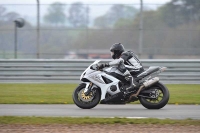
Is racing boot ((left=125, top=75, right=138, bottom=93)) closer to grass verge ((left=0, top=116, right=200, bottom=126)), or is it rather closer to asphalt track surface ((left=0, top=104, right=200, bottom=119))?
asphalt track surface ((left=0, top=104, right=200, bottom=119))

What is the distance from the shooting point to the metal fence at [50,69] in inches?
701

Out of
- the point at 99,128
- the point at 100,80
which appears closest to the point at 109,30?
the point at 100,80

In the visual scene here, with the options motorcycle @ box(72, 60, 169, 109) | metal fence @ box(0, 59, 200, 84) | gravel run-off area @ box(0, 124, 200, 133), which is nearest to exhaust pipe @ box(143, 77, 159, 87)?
motorcycle @ box(72, 60, 169, 109)

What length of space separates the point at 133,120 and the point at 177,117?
108 centimetres

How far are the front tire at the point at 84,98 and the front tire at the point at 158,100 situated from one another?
98 cm

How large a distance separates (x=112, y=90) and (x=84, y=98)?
24.3 inches

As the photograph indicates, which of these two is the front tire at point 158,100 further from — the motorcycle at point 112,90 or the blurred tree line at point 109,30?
the blurred tree line at point 109,30

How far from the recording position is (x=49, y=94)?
48.4ft

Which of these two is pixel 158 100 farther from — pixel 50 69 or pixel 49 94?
pixel 50 69

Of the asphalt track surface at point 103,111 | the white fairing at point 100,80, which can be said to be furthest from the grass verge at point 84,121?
the white fairing at point 100,80

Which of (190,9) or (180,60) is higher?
(190,9)

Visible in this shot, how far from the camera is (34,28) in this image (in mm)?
19188

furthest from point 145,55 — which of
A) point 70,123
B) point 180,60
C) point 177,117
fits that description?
point 70,123

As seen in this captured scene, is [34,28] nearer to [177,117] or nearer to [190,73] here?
[190,73]
